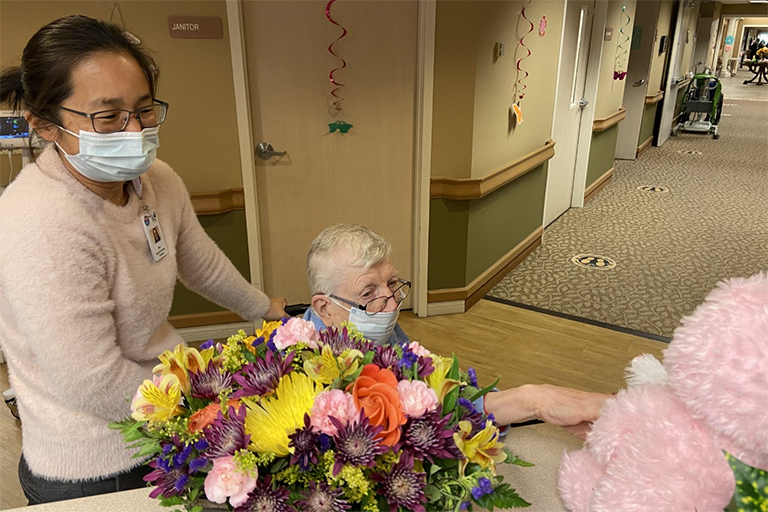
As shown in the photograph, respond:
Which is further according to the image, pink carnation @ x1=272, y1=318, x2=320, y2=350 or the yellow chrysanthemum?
pink carnation @ x1=272, y1=318, x2=320, y2=350

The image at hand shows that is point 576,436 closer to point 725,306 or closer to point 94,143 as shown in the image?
point 725,306

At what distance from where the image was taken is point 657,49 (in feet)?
27.6

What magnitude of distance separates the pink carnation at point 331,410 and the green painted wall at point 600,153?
6044 millimetres

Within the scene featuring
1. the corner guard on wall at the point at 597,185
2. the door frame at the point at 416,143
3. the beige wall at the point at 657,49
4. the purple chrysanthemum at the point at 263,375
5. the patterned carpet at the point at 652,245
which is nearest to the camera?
the purple chrysanthemum at the point at 263,375

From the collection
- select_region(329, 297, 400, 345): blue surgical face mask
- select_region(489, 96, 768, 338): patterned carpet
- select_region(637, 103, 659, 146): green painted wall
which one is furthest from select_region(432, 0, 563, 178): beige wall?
select_region(637, 103, 659, 146): green painted wall

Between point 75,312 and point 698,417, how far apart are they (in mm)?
1082

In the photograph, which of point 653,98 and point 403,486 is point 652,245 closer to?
point 653,98

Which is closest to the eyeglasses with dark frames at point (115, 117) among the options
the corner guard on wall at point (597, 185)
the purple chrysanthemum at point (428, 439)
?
the purple chrysanthemum at point (428, 439)

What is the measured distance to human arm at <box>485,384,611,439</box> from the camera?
109cm

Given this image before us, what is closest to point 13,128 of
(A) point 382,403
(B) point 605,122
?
(A) point 382,403

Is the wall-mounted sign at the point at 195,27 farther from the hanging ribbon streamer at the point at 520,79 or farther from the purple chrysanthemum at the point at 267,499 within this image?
the purple chrysanthemum at the point at 267,499

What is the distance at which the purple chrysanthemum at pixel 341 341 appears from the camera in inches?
33.8

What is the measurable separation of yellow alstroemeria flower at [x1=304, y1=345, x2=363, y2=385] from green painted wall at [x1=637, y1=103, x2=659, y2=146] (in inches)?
360

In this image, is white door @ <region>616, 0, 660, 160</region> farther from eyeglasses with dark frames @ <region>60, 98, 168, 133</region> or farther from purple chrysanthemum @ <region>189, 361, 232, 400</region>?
purple chrysanthemum @ <region>189, 361, 232, 400</region>
